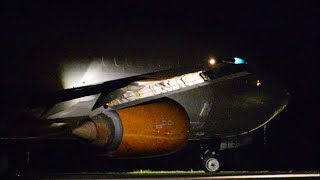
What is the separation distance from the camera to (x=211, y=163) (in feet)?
91.4

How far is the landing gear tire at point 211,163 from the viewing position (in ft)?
91.3

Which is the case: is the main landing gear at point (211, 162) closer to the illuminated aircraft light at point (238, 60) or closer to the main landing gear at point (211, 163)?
the main landing gear at point (211, 163)

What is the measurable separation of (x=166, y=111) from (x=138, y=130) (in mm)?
989

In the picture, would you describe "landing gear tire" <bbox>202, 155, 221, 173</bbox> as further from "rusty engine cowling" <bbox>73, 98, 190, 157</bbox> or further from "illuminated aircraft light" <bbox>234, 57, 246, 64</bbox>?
"rusty engine cowling" <bbox>73, 98, 190, 157</bbox>

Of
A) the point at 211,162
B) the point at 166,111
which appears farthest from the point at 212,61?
the point at 166,111

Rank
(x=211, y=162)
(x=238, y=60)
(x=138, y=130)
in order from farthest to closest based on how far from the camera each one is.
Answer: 1. (x=211, y=162)
2. (x=238, y=60)
3. (x=138, y=130)

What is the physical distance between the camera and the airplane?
21.5 metres

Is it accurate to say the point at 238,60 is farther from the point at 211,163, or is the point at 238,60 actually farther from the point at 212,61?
the point at 211,163

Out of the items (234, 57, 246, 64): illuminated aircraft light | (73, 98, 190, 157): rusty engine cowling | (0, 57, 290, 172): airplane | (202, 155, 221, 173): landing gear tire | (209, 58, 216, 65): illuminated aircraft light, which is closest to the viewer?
(73, 98, 190, 157): rusty engine cowling

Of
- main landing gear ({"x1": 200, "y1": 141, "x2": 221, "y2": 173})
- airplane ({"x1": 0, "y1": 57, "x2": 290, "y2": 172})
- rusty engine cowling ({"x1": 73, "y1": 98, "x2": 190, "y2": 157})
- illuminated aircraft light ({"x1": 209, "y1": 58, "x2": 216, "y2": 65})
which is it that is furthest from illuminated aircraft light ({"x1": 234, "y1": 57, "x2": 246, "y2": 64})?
main landing gear ({"x1": 200, "y1": 141, "x2": 221, "y2": 173})

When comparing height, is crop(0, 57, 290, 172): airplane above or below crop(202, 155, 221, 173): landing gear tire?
above

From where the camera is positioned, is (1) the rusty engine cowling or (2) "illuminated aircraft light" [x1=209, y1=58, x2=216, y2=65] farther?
(2) "illuminated aircraft light" [x1=209, y1=58, x2=216, y2=65]

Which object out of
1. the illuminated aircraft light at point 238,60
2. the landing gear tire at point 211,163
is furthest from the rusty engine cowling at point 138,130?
the landing gear tire at point 211,163

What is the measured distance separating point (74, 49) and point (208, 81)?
162 inches
